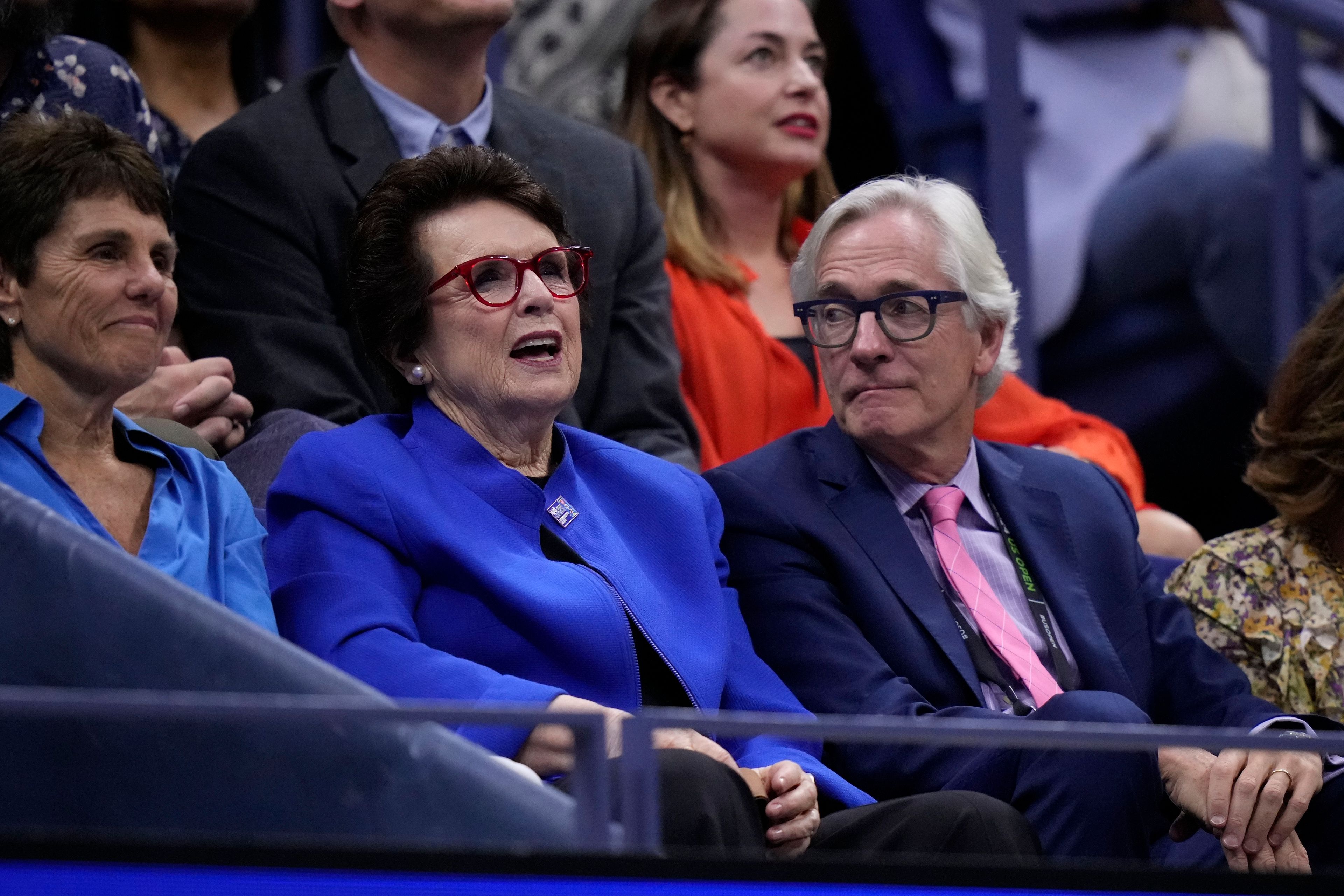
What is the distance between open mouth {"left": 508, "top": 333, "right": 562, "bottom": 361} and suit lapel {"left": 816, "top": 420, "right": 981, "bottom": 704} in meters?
0.38

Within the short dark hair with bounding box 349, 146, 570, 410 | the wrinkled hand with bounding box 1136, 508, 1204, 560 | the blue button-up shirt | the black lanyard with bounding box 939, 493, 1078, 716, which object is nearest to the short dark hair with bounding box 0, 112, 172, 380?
the blue button-up shirt

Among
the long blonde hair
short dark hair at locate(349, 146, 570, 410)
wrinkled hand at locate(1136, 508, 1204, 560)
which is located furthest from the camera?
the long blonde hair

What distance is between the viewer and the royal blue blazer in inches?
70.6

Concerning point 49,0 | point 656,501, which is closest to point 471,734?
point 656,501

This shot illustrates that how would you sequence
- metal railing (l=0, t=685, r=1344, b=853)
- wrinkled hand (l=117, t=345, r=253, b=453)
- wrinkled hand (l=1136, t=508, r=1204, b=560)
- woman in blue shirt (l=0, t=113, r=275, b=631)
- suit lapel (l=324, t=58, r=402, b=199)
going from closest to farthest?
metal railing (l=0, t=685, r=1344, b=853) < woman in blue shirt (l=0, t=113, r=275, b=631) < wrinkled hand (l=117, t=345, r=253, b=453) < suit lapel (l=324, t=58, r=402, b=199) < wrinkled hand (l=1136, t=508, r=1204, b=560)

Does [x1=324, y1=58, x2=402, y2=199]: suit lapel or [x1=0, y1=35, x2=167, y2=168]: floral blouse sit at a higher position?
[x1=0, y1=35, x2=167, y2=168]: floral blouse

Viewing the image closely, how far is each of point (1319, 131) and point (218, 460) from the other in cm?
279

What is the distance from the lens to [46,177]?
196 centimetres

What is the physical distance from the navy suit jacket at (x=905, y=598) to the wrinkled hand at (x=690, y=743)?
241 mm

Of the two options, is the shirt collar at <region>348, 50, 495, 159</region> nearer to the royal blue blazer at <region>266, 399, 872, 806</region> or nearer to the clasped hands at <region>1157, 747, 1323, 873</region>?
the royal blue blazer at <region>266, 399, 872, 806</region>

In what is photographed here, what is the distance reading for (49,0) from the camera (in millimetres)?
2346

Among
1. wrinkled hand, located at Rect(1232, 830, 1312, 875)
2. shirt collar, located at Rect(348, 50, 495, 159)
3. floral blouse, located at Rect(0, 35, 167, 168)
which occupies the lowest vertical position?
wrinkled hand, located at Rect(1232, 830, 1312, 875)

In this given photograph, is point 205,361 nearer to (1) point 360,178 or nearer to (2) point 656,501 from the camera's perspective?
(1) point 360,178

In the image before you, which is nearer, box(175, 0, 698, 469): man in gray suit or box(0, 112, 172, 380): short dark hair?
box(0, 112, 172, 380): short dark hair
